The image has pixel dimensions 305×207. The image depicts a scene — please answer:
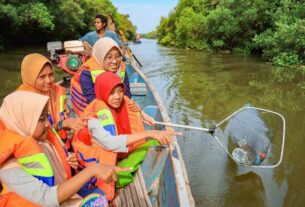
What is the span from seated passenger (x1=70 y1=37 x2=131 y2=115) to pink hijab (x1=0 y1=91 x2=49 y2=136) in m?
1.54

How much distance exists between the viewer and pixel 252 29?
2081 centimetres

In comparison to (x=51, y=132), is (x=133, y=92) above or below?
below

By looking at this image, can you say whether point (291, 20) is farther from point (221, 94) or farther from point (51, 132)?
point (51, 132)

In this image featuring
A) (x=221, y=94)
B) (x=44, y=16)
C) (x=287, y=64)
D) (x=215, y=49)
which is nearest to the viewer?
(x=221, y=94)

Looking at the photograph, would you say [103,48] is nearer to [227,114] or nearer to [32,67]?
[32,67]

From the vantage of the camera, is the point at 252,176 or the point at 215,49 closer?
the point at 252,176

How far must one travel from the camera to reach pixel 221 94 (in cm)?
900

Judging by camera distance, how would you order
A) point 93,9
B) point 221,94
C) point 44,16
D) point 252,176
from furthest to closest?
point 93,9
point 44,16
point 221,94
point 252,176

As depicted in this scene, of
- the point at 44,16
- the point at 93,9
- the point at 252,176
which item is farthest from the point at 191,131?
the point at 93,9

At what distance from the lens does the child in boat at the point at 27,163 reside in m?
1.61

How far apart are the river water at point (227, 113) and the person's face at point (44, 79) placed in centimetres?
221

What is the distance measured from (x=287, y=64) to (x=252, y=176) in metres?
11.0

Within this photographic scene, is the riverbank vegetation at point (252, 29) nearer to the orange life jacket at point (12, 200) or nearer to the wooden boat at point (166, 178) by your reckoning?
the wooden boat at point (166, 178)

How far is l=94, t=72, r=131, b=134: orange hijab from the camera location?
8.22ft
